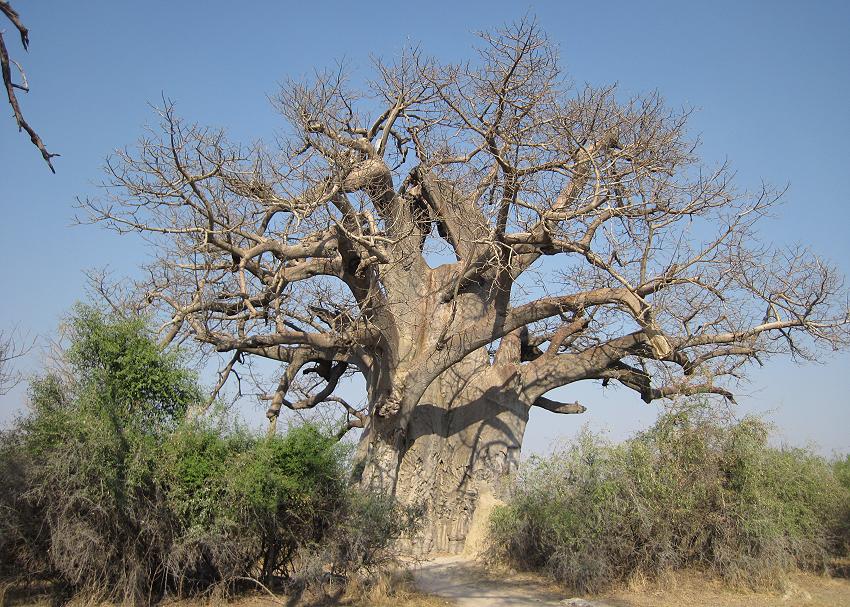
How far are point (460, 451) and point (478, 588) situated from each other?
3.18m

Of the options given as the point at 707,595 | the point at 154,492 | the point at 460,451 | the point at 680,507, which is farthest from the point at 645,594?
the point at 154,492

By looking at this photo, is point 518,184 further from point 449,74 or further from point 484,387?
point 484,387

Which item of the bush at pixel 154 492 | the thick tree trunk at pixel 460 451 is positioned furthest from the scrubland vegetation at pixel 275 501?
the thick tree trunk at pixel 460 451

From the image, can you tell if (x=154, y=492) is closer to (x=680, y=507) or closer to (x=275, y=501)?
(x=275, y=501)

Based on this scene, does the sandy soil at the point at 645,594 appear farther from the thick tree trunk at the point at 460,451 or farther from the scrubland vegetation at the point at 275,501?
the thick tree trunk at the point at 460,451

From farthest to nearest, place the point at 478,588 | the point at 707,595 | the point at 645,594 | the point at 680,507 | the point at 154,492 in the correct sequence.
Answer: the point at 478,588 → the point at 680,507 → the point at 645,594 → the point at 707,595 → the point at 154,492

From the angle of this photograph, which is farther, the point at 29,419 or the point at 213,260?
the point at 213,260

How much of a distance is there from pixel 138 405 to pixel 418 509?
11.6 feet

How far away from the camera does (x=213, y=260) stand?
10.3 m

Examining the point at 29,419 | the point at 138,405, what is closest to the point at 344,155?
the point at 138,405

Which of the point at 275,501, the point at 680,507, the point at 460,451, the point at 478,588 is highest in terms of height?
the point at 460,451

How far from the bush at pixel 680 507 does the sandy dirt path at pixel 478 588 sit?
393 mm

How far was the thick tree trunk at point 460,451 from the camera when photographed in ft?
38.1

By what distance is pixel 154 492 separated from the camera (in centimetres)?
716
